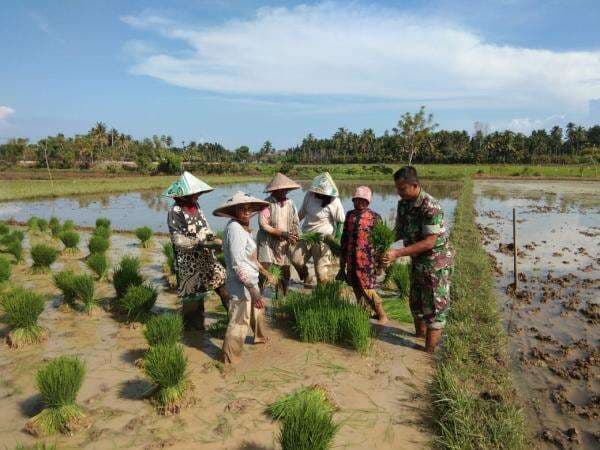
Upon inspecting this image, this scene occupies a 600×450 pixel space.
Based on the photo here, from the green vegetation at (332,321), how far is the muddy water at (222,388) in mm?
111

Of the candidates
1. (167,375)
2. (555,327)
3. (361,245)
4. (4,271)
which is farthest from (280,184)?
(4,271)

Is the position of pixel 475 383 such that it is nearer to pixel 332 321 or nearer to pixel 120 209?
pixel 332 321

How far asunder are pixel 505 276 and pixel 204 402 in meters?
5.58

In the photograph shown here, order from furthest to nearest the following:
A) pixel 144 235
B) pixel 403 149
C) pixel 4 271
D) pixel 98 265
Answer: pixel 403 149 → pixel 144 235 → pixel 98 265 → pixel 4 271

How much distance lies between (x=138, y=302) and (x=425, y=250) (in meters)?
2.94

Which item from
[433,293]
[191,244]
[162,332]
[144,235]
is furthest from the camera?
[144,235]

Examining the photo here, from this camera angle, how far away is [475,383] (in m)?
3.33

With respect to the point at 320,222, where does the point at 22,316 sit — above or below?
below

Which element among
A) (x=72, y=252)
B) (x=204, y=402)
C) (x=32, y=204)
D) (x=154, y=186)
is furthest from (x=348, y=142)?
(x=204, y=402)

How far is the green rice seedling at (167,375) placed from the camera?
2.90 metres

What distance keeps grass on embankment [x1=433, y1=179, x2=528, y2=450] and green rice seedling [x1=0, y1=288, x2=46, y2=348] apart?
3641mm

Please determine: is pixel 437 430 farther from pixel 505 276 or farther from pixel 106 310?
pixel 505 276

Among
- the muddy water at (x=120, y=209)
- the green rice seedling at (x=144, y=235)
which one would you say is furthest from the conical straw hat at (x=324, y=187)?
the muddy water at (x=120, y=209)

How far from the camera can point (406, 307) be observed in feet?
16.1
